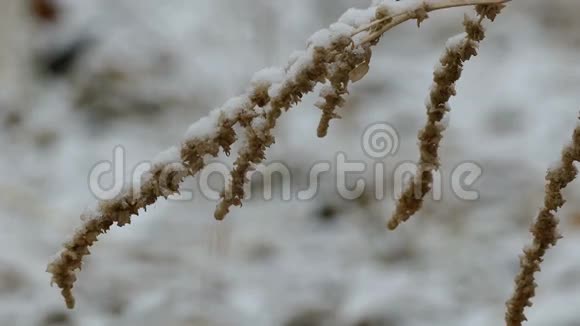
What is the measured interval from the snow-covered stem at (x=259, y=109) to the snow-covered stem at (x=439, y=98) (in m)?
0.02

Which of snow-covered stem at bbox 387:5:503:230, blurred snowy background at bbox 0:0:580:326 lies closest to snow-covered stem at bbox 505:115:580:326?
snow-covered stem at bbox 387:5:503:230

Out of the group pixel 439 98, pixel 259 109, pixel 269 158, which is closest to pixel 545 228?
pixel 439 98

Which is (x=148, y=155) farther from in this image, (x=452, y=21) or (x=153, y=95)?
(x=452, y=21)

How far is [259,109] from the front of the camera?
721 mm

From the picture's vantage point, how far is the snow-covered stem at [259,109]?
0.68 m

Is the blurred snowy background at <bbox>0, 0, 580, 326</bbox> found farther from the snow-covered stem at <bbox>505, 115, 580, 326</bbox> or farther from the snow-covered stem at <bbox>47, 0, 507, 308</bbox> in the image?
the snow-covered stem at <bbox>47, 0, 507, 308</bbox>

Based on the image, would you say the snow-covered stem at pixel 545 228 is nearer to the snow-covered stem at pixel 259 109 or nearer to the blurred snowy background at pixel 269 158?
the snow-covered stem at pixel 259 109

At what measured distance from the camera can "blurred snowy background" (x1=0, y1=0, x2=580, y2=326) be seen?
1832mm

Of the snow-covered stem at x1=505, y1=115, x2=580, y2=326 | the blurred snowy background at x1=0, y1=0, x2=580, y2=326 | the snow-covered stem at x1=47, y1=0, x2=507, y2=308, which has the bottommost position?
the snow-covered stem at x1=505, y1=115, x2=580, y2=326

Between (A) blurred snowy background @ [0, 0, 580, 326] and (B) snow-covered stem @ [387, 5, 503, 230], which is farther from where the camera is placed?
(A) blurred snowy background @ [0, 0, 580, 326]

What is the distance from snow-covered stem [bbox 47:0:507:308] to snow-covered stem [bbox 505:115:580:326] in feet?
0.50

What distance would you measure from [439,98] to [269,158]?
1.61 meters

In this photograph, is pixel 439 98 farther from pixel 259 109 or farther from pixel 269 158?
pixel 269 158

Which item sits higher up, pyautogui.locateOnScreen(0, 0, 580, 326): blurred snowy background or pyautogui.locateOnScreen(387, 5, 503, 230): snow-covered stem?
pyautogui.locateOnScreen(0, 0, 580, 326): blurred snowy background
